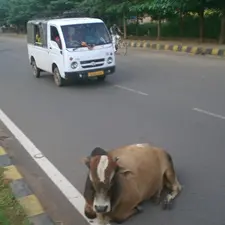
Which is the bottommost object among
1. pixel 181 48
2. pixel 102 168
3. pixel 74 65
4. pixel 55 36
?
pixel 181 48

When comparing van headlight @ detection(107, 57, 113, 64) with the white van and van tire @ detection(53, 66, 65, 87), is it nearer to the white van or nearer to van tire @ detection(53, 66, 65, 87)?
the white van

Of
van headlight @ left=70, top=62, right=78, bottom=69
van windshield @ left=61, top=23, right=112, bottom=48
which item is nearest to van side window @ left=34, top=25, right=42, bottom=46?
van windshield @ left=61, top=23, right=112, bottom=48

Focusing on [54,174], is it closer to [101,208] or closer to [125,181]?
[125,181]

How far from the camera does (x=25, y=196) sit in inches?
167

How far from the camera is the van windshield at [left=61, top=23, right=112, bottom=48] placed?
10773mm

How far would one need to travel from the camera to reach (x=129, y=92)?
9891mm

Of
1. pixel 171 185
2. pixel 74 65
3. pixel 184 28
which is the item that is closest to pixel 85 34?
pixel 74 65

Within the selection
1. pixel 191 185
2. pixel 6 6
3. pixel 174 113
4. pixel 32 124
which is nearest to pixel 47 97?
pixel 32 124

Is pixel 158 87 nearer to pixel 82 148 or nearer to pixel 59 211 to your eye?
pixel 82 148

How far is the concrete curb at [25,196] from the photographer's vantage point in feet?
12.3

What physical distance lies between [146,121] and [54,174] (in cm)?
258

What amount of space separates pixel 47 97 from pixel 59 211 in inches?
242

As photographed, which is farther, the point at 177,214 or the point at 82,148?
the point at 82,148

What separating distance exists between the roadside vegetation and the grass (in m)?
12.2
